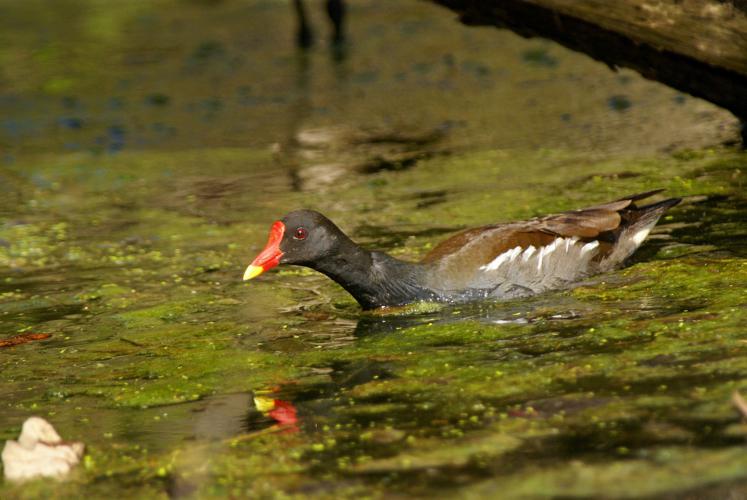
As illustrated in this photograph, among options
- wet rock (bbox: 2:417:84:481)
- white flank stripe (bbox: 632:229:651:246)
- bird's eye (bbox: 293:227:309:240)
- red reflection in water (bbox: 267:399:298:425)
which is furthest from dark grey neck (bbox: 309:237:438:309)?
wet rock (bbox: 2:417:84:481)

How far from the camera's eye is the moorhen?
6082mm

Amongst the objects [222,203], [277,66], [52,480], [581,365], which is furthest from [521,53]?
[52,480]

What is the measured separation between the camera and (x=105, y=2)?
20.0 metres

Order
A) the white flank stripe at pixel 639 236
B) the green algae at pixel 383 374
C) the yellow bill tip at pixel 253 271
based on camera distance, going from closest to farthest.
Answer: the green algae at pixel 383 374 < the yellow bill tip at pixel 253 271 < the white flank stripe at pixel 639 236

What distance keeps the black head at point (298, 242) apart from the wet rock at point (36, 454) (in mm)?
1981

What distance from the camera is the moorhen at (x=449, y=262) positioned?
6.08 m

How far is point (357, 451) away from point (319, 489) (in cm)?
32

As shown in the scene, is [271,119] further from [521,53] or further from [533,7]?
[533,7]

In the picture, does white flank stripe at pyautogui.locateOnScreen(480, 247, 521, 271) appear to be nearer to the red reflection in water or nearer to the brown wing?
the brown wing

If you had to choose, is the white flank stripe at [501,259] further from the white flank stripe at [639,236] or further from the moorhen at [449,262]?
the white flank stripe at [639,236]

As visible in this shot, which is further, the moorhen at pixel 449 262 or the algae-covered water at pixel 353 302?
the moorhen at pixel 449 262

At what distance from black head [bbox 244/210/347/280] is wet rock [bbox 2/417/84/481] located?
6.50 feet

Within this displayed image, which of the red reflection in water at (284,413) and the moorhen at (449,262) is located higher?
the red reflection in water at (284,413)

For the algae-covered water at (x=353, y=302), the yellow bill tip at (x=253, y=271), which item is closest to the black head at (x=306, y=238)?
the yellow bill tip at (x=253, y=271)
